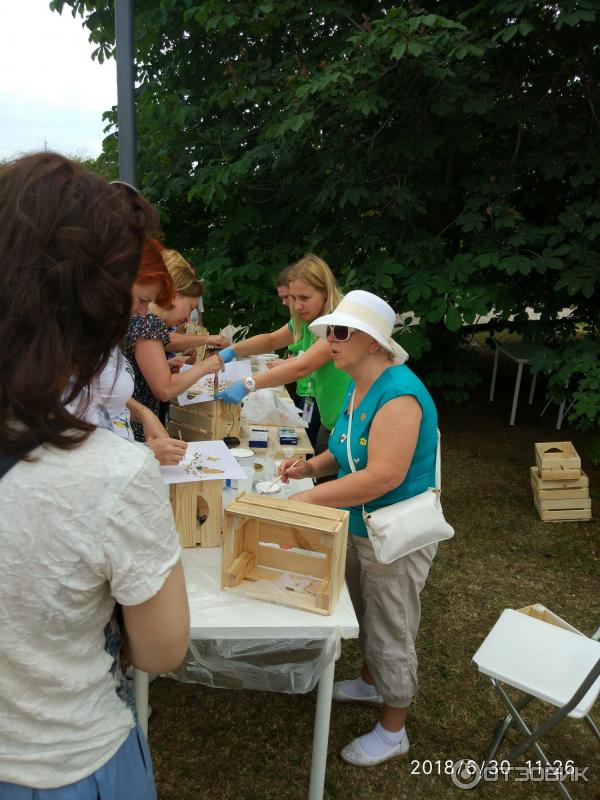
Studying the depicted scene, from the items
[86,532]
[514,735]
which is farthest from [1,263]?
[514,735]

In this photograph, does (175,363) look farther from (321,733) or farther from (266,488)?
(321,733)

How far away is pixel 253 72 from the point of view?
448 cm

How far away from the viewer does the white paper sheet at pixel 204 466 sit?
186cm

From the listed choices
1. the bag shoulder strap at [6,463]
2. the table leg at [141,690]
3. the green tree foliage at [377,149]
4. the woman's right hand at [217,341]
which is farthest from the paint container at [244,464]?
the green tree foliage at [377,149]

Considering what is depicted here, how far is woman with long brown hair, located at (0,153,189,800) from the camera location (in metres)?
0.72

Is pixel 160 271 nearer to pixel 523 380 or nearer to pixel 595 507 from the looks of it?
pixel 595 507

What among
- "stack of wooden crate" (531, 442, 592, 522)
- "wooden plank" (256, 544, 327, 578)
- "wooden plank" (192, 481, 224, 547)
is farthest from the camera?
"stack of wooden crate" (531, 442, 592, 522)

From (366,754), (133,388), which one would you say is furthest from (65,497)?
(366,754)

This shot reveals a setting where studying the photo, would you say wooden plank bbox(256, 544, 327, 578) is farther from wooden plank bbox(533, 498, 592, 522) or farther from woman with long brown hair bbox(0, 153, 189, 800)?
wooden plank bbox(533, 498, 592, 522)

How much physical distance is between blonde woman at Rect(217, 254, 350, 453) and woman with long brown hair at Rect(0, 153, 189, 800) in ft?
6.17

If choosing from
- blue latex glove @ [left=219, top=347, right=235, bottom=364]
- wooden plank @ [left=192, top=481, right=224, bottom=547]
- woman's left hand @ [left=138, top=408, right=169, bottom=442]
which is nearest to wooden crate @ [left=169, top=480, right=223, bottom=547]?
wooden plank @ [left=192, top=481, right=224, bottom=547]

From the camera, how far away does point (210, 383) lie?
2959 millimetres

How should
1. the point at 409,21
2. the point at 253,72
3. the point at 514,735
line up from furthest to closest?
the point at 253,72 < the point at 409,21 < the point at 514,735

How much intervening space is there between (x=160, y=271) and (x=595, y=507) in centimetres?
408
